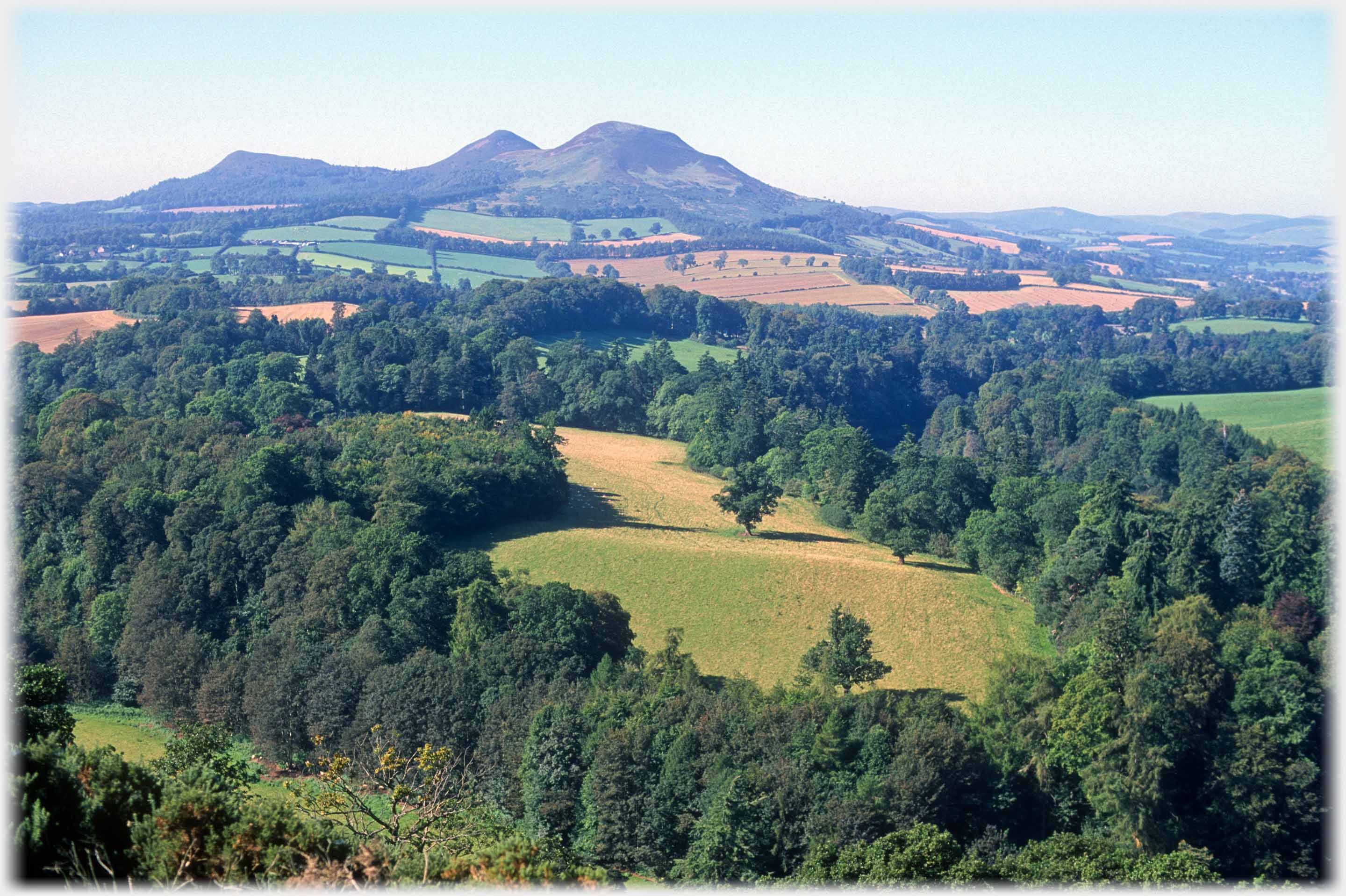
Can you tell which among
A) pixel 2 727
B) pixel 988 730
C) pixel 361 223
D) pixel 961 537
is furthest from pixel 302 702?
pixel 361 223

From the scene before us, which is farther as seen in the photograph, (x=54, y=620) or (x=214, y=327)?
(x=214, y=327)

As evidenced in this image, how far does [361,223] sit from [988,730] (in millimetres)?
174498

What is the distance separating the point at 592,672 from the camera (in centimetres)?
3334

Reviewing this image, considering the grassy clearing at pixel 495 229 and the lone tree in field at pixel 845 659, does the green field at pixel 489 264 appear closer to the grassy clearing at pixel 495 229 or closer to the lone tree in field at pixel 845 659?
the grassy clearing at pixel 495 229

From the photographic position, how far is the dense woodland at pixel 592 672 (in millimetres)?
22031

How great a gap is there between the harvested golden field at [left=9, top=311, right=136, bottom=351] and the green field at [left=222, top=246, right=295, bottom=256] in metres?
55.5

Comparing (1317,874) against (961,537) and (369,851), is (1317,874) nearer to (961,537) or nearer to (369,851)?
(961,537)

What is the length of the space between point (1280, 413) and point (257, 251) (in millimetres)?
131112

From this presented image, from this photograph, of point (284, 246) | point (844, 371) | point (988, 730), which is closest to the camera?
point (988, 730)

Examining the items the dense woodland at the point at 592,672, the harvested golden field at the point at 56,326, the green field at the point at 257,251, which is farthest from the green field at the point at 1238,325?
the green field at the point at 257,251

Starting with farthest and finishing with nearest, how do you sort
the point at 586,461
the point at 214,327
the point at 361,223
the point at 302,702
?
the point at 361,223 → the point at 214,327 → the point at 586,461 → the point at 302,702

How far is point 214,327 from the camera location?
80.8 meters

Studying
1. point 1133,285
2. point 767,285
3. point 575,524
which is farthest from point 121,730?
point 1133,285

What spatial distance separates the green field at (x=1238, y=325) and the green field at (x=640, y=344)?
6562 cm
